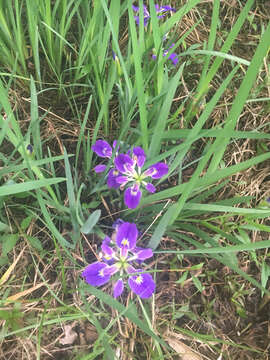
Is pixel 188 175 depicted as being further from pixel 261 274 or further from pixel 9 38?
pixel 9 38

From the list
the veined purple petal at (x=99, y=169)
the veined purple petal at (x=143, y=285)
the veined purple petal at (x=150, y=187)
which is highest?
the veined purple petal at (x=99, y=169)

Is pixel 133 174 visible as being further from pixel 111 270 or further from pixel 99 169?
pixel 111 270

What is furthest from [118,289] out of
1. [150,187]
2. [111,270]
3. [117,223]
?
[150,187]

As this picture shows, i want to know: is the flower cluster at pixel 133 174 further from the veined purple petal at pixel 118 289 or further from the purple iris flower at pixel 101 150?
the veined purple petal at pixel 118 289

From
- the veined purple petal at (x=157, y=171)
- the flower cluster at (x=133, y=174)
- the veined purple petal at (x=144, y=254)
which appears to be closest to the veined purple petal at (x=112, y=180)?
the flower cluster at (x=133, y=174)

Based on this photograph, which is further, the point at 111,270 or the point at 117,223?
the point at 117,223

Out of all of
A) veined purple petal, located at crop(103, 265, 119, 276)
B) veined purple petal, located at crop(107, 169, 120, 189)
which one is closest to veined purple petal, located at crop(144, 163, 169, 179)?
veined purple petal, located at crop(107, 169, 120, 189)
